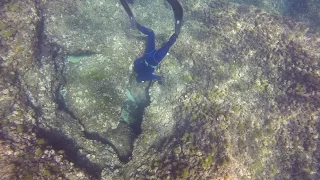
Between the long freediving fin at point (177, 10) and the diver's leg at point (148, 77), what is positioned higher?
the long freediving fin at point (177, 10)

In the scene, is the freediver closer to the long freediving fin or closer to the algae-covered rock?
the long freediving fin

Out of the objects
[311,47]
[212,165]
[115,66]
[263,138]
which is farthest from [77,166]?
[311,47]

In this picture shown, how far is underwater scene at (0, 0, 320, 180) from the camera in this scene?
4.12 m

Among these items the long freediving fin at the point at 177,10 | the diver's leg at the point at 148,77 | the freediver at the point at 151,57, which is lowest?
the diver's leg at the point at 148,77

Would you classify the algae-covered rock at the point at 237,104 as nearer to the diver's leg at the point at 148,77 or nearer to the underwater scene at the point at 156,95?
the underwater scene at the point at 156,95

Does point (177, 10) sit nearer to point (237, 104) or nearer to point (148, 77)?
point (148, 77)

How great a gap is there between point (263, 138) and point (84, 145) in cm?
395

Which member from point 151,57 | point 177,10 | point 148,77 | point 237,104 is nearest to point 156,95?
point 148,77

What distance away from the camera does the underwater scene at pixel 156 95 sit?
13.5 ft

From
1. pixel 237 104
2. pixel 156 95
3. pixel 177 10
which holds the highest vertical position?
pixel 177 10

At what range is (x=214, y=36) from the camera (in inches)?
248

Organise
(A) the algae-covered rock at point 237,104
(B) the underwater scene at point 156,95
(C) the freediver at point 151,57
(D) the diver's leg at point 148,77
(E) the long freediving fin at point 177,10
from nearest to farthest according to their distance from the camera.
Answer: (B) the underwater scene at point 156,95
(A) the algae-covered rock at point 237,104
(E) the long freediving fin at point 177,10
(C) the freediver at point 151,57
(D) the diver's leg at point 148,77

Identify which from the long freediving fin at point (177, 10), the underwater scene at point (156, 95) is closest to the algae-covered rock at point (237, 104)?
the underwater scene at point (156, 95)

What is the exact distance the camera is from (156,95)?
5641mm
